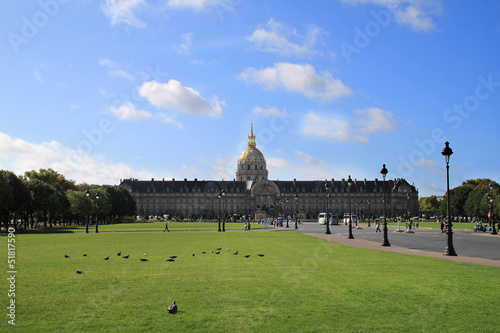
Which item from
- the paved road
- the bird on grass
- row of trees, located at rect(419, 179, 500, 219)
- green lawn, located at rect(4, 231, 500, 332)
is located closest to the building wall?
row of trees, located at rect(419, 179, 500, 219)

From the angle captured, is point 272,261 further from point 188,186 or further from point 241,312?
point 188,186

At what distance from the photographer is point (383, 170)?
29.8 metres

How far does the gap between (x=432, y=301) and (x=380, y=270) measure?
476cm

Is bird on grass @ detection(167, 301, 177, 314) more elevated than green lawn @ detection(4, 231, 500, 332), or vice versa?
bird on grass @ detection(167, 301, 177, 314)

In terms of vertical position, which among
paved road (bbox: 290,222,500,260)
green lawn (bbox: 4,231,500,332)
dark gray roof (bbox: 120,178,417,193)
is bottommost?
paved road (bbox: 290,222,500,260)

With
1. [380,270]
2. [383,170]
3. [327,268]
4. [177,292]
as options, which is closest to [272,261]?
[327,268]

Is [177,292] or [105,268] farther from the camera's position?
[105,268]

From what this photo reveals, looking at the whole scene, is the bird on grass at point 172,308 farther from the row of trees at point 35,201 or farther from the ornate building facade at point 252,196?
the ornate building facade at point 252,196

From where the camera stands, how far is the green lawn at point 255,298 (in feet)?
25.1

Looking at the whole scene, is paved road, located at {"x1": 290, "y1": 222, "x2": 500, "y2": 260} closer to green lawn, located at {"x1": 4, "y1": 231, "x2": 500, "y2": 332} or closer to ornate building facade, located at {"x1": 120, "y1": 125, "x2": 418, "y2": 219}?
green lawn, located at {"x1": 4, "y1": 231, "x2": 500, "y2": 332}

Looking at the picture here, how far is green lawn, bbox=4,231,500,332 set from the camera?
7656 millimetres

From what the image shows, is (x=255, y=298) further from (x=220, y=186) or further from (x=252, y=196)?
(x=220, y=186)

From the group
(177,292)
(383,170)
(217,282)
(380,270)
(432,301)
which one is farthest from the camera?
(383,170)

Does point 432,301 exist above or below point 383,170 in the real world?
below
